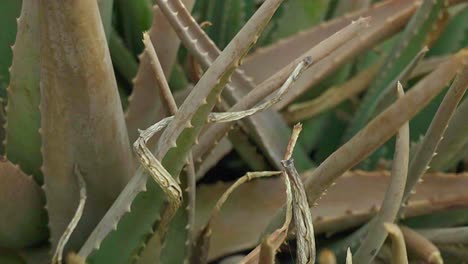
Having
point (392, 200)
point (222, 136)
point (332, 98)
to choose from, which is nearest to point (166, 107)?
point (222, 136)

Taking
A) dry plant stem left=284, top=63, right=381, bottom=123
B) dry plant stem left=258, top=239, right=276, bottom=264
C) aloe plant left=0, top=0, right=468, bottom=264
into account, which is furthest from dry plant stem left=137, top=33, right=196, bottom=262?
dry plant stem left=284, top=63, right=381, bottom=123

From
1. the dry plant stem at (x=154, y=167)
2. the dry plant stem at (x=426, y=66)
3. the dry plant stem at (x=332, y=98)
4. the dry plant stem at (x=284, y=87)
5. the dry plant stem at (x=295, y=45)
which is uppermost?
the dry plant stem at (x=284, y=87)

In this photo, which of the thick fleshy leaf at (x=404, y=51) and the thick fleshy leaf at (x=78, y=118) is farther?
the thick fleshy leaf at (x=404, y=51)

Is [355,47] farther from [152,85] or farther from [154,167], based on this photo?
[154,167]

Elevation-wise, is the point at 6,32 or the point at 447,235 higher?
the point at 6,32

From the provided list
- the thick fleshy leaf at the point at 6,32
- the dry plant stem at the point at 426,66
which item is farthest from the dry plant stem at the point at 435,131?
the thick fleshy leaf at the point at 6,32

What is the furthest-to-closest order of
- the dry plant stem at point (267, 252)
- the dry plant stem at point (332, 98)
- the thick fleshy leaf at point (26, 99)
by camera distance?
the dry plant stem at point (332, 98) < the thick fleshy leaf at point (26, 99) < the dry plant stem at point (267, 252)

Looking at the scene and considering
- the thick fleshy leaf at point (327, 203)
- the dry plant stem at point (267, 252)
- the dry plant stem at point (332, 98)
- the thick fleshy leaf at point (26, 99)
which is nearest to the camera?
the dry plant stem at point (267, 252)

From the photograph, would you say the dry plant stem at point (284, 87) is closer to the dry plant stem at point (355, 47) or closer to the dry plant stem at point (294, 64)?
the dry plant stem at point (294, 64)
